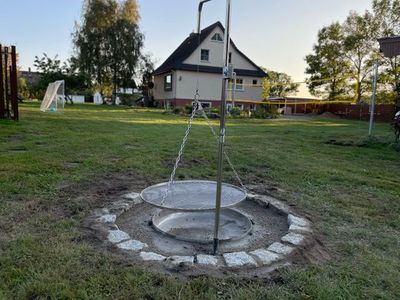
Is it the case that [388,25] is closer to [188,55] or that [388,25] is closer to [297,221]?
[188,55]

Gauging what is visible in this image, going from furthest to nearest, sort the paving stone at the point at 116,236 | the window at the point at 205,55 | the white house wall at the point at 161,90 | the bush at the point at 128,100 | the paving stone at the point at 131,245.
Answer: the bush at the point at 128,100 → the window at the point at 205,55 → the white house wall at the point at 161,90 → the paving stone at the point at 116,236 → the paving stone at the point at 131,245

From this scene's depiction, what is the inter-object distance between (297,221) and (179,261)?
129 cm

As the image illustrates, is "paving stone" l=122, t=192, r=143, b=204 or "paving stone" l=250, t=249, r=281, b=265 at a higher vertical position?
"paving stone" l=122, t=192, r=143, b=204

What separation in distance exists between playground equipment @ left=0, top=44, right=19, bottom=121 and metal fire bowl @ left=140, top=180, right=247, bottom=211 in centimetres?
748

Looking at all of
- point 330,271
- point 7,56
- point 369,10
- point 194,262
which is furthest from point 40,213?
point 369,10

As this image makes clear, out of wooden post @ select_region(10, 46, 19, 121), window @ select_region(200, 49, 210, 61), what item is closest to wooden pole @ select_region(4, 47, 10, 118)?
wooden post @ select_region(10, 46, 19, 121)

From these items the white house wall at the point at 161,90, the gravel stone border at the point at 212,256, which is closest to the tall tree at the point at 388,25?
the white house wall at the point at 161,90

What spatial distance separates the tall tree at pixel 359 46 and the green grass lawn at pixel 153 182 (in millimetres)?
25989

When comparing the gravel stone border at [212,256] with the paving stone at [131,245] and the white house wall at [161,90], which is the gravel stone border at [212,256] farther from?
the white house wall at [161,90]

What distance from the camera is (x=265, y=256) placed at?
229 centimetres

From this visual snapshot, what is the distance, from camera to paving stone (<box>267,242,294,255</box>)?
2.36m

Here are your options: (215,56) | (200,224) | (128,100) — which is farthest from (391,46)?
(128,100)

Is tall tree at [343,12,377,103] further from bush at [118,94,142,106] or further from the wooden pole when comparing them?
the wooden pole

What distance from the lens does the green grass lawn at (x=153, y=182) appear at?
6.07 feet
